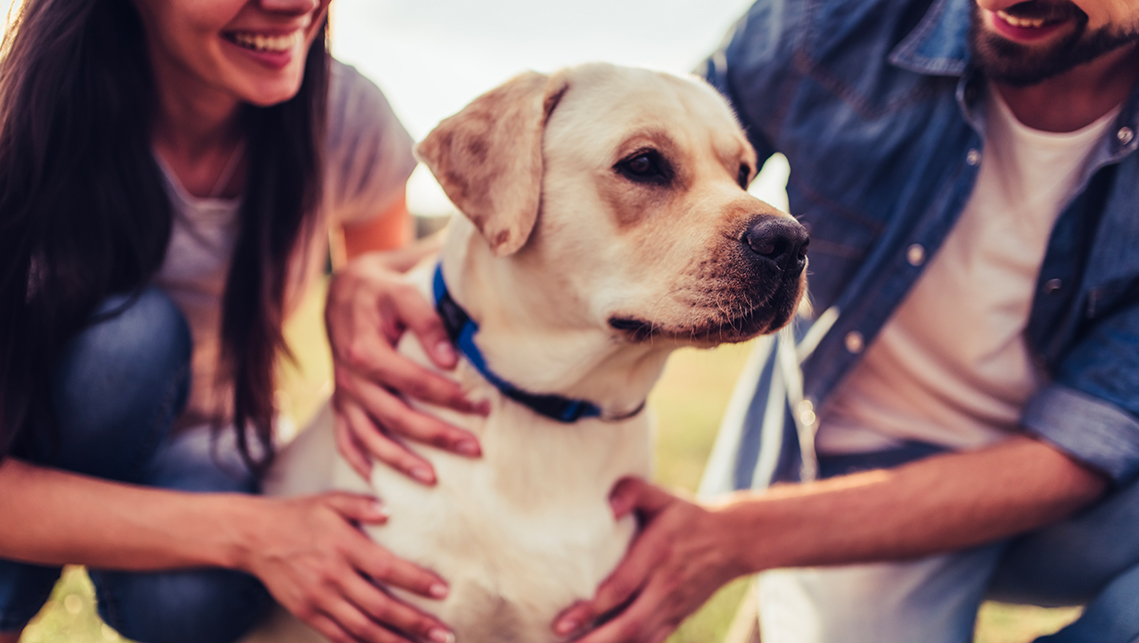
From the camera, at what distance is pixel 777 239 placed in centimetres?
152

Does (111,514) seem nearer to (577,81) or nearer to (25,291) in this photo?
(25,291)

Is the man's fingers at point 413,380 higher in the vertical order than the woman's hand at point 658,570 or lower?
higher

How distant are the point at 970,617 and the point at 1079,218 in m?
1.10

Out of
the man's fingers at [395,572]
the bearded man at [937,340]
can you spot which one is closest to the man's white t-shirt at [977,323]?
the bearded man at [937,340]

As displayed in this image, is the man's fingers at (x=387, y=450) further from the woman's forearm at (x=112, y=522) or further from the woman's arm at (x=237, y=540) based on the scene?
the woman's forearm at (x=112, y=522)

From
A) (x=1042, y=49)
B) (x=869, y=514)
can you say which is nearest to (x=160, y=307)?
(x=869, y=514)

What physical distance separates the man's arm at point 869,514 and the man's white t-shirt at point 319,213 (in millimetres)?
1209

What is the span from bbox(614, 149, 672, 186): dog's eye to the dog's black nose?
0.78ft

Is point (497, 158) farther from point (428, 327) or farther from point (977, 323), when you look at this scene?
point (977, 323)

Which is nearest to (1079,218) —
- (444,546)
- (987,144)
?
(987,144)

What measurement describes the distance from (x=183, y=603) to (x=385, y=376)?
70 cm

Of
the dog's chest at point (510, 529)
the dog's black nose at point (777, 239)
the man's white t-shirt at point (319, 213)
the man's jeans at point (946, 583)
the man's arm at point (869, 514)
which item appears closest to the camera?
the dog's black nose at point (777, 239)

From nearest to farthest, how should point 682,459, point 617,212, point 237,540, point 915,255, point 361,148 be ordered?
1. point 617,212
2. point 237,540
3. point 915,255
4. point 361,148
5. point 682,459

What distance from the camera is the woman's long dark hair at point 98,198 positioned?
64.1 inches
